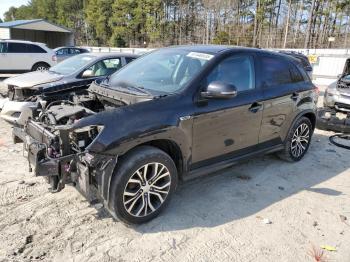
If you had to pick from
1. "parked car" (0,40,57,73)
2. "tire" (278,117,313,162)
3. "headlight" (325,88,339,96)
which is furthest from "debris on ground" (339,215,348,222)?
"parked car" (0,40,57,73)

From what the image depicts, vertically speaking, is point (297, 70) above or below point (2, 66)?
above

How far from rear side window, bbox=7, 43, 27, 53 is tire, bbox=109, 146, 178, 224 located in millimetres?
13571

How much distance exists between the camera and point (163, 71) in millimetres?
4270

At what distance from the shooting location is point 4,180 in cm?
446

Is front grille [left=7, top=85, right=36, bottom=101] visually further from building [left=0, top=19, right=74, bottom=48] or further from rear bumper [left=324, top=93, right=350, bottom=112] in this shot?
building [left=0, top=19, right=74, bottom=48]

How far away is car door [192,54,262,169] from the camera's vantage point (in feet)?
12.7

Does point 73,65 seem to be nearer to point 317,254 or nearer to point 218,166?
point 218,166

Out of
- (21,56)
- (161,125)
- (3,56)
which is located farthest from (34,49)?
(161,125)

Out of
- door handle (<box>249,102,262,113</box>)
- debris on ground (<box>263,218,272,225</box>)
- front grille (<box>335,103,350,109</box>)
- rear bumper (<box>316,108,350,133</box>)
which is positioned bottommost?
debris on ground (<box>263,218,272,225</box>)

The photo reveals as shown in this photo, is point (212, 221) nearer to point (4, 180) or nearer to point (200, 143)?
point (200, 143)

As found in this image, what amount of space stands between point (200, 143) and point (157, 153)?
619 millimetres

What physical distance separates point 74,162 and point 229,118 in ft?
6.17

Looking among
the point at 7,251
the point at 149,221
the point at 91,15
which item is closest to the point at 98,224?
the point at 149,221

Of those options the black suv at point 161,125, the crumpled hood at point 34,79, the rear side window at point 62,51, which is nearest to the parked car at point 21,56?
the rear side window at point 62,51
